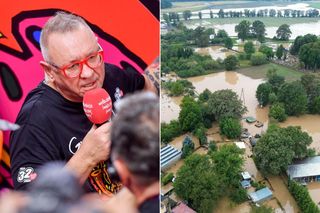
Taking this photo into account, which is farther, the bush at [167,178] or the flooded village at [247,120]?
the bush at [167,178]

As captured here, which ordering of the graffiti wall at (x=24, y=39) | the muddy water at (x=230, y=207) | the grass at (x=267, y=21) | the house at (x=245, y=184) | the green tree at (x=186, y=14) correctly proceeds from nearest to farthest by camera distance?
the graffiti wall at (x=24, y=39), the muddy water at (x=230, y=207), the house at (x=245, y=184), the grass at (x=267, y=21), the green tree at (x=186, y=14)

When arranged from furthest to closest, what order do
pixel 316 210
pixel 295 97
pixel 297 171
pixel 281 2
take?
pixel 281 2, pixel 295 97, pixel 297 171, pixel 316 210

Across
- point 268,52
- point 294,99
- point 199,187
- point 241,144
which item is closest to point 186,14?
point 268,52

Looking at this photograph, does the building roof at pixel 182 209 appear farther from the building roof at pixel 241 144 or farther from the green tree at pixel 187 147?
the building roof at pixel 241 144

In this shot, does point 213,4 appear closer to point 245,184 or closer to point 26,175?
point 245,184

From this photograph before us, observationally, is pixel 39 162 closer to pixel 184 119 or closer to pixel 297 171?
pixel 297 171

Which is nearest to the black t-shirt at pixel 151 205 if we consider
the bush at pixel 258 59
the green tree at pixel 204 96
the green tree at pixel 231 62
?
the green tree at pixel 204 96

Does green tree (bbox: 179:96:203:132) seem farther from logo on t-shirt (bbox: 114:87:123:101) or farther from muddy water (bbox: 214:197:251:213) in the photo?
logo on t-shirt (bbox: 114:87:123:101)

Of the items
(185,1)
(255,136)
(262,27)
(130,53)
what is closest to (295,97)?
(255,136)
